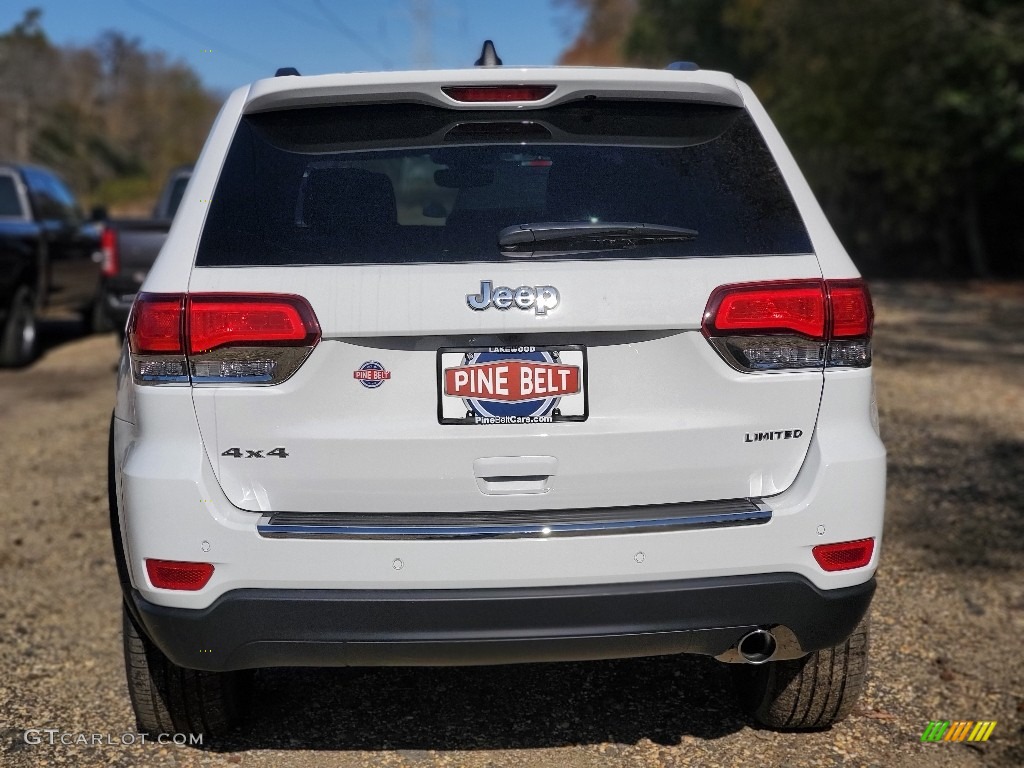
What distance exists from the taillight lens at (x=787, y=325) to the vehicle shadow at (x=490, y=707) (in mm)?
1279

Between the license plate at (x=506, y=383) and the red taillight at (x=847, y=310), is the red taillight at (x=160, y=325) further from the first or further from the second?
the red taillight at (x=847, y=310)

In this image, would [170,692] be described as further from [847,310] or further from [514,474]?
[847,310]

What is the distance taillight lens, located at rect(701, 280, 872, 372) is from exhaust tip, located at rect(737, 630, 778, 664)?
26.0 inches

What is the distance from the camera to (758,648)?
2873 millimetres

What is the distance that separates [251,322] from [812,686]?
1841mm

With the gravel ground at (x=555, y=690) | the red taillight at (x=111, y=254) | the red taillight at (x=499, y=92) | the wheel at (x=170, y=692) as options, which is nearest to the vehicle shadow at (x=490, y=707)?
the gravel ground at (x=555, y=690)

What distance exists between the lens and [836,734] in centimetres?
345

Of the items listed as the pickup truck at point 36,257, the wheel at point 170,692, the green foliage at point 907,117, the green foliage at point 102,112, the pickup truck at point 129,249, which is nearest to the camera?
the wheel at point 170,692

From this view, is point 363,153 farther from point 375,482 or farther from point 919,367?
point 919,367

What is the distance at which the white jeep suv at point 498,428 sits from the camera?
268cm

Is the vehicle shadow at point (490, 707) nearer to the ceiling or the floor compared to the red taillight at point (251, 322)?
nearer to the floor

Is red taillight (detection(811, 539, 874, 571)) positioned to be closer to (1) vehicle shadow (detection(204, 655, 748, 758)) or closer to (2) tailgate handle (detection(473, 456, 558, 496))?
(2) tailgate handle (detection(473, 456, 558, 496))

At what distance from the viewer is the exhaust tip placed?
9.32 ft

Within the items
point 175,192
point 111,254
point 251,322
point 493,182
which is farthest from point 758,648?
point 175,192
